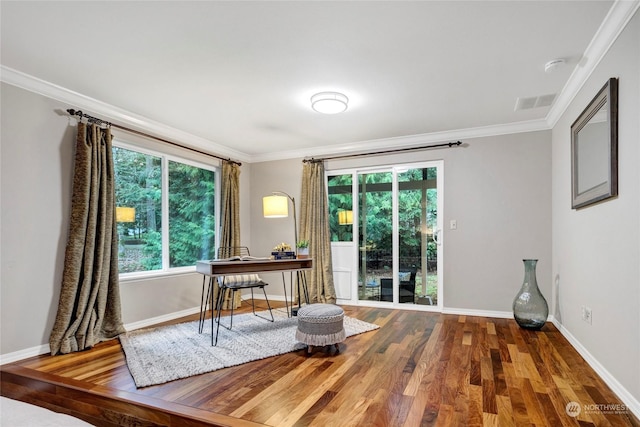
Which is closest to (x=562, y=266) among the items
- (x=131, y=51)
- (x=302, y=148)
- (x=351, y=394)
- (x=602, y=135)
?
(x=602, y=135)

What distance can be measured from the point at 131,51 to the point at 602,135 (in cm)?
344

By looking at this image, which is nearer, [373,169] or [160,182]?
[160,182]

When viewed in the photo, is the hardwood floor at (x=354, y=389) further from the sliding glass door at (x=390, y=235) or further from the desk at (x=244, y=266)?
the sliding glass door at (x=390, y=235)

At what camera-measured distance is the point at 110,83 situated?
3154mm

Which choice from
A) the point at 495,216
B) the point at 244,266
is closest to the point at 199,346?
the point at 244,266

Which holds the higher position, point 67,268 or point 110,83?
point 110,83

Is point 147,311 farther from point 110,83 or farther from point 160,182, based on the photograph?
point 110,83

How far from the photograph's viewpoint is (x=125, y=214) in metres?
3.96

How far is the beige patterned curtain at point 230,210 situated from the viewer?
517 cm

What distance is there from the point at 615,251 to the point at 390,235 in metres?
2.93

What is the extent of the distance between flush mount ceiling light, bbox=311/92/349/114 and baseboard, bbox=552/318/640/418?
116 inches

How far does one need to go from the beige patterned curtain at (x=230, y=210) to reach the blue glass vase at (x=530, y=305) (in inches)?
140

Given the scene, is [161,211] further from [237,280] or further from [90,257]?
[237,280]

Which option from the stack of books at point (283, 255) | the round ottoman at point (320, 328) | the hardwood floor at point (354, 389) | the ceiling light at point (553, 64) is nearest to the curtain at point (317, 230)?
the stack of books at point (283, 255)
